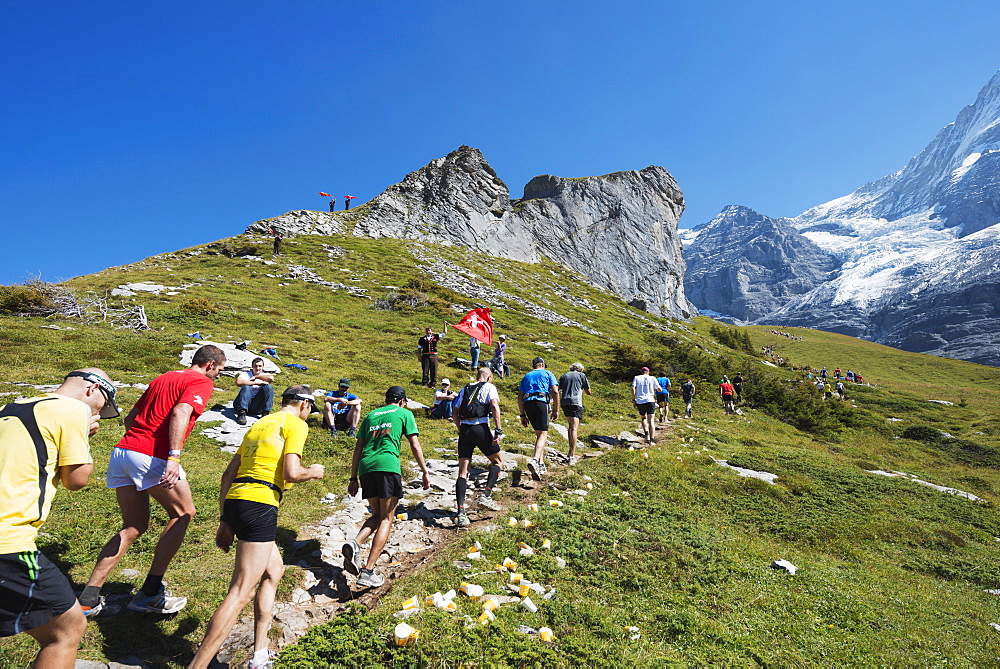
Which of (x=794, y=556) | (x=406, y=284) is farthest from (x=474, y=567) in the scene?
(x=406, y=284)

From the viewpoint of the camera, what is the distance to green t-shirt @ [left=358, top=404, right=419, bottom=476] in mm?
6414

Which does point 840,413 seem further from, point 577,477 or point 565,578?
point 565,578

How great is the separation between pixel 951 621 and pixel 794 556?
2138mm

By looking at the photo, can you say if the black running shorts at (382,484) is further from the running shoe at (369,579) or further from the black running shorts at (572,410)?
the black running shorts at (572,410)

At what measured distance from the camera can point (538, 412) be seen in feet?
35.1

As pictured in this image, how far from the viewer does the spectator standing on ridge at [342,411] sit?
1222cm

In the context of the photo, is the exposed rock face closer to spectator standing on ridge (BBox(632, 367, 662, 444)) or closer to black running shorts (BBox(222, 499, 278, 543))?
spectator standing on ridge (BBox(632, 367, 662, 444))

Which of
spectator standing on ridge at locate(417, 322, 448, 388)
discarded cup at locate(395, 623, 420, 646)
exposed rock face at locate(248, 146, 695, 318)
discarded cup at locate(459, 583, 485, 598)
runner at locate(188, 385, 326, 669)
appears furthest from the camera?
exposed rock face at locate(248, 146, 695, 318)

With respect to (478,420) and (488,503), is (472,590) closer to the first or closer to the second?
(488,503)

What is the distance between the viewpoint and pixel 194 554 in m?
6.44

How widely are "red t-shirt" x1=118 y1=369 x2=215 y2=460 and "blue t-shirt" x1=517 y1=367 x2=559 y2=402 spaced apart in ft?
22.4

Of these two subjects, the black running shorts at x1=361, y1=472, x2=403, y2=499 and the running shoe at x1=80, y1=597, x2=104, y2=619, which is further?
the black running shorts at x1=361, y1=472, x2=403, y2=499

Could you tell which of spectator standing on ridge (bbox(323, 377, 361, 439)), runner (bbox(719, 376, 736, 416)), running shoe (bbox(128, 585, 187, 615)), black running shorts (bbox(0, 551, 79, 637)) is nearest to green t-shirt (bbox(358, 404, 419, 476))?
running shoe (bbox(128, 585, 187, 615))

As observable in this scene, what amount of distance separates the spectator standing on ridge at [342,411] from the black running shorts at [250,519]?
7.56 meters
